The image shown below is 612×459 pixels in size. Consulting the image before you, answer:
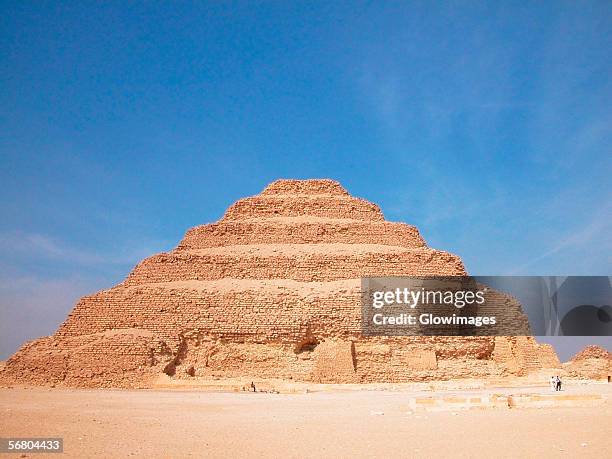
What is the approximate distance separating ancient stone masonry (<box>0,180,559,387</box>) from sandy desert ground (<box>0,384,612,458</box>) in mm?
9777

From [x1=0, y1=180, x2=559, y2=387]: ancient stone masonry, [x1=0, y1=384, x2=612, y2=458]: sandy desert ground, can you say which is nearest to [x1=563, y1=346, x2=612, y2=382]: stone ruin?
[x1=0, y1=180, x2=559, y2=387]: ancient stone masonry

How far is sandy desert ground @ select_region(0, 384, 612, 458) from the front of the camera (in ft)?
26.1

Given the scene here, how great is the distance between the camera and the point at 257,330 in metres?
24.6

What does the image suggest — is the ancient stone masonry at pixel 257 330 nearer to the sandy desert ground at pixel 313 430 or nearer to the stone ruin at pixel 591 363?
the sandy desert ground at pixel 313 430

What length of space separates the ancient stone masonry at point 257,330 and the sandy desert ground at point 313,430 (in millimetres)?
9777

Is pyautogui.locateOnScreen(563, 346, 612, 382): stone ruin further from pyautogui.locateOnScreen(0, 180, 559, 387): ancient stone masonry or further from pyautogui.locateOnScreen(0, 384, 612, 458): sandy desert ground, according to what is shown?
pyautogui.locateOnScreen(0, 384, 612, 458): sandy desert ground

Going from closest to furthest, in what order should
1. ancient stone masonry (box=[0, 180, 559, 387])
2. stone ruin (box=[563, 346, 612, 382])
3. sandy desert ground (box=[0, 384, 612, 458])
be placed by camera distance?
sandy desert ground (box=[0, 384, 612, 458]) < ancient stone masonry (box=[0, 180, 559, 387]) < stone ruin (box=[563, 346, 612, 382])

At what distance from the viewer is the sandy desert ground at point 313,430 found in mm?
7961

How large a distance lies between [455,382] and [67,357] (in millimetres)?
14934

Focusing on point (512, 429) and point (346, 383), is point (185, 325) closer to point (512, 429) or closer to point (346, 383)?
point (346, 383)

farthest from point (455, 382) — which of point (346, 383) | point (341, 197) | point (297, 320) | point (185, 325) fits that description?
point (341, 197)

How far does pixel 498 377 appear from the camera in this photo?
82.5 ft

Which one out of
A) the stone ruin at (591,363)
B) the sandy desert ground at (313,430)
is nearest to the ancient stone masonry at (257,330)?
the sandy desert ground at (313,430)

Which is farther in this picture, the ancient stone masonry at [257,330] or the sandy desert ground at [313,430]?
the ancient stone masonry at [257,330]
